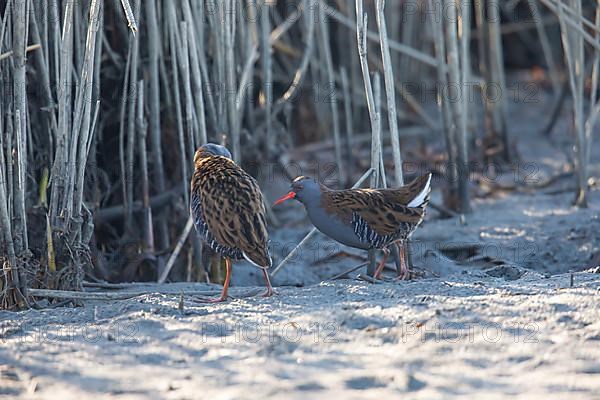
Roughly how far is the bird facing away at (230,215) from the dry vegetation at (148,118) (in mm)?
600

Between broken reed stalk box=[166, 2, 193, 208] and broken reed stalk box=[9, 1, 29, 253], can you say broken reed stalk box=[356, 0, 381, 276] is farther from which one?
broken reed stalk box=[9, 1, 29, 253]

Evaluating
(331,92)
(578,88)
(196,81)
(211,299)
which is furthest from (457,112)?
(211,299)

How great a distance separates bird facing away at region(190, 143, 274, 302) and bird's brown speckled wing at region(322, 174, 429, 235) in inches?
19.0

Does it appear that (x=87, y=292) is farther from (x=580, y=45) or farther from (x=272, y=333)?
(x=580, y=45)

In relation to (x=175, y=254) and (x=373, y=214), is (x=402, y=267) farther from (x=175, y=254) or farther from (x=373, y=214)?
(x=175, y=254)

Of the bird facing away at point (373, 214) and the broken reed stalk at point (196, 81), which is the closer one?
the bird facing away at point (373, 214)

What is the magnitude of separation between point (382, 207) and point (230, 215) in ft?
2.81

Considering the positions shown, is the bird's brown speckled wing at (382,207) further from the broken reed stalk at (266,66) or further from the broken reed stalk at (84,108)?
the broken reed stalk at (266,66)

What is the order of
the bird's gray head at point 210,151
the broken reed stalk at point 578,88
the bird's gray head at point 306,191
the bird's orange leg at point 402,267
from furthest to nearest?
the broken reed stalk at point 578,88
the bird's gray head at point 210,151
the bird's gray head at point 306,191
the bird's orange leg at point 402,267

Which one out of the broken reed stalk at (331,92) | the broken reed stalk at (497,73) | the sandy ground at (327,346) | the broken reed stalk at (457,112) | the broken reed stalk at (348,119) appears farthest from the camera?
the broken reed stalk at (497,73)

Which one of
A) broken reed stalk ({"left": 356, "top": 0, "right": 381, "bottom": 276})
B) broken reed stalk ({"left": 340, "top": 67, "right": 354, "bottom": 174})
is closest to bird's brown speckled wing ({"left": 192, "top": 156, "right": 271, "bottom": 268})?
broken reed stalk ({"left": 356, "top": 0, "right": 381, "bottom": 276})

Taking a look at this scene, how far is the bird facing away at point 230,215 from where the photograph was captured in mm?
5230

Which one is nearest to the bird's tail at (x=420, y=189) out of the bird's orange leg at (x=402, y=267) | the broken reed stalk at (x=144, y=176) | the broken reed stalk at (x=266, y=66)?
the bird's orange leg at (x=402, y=267)

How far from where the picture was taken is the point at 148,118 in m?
6.36
